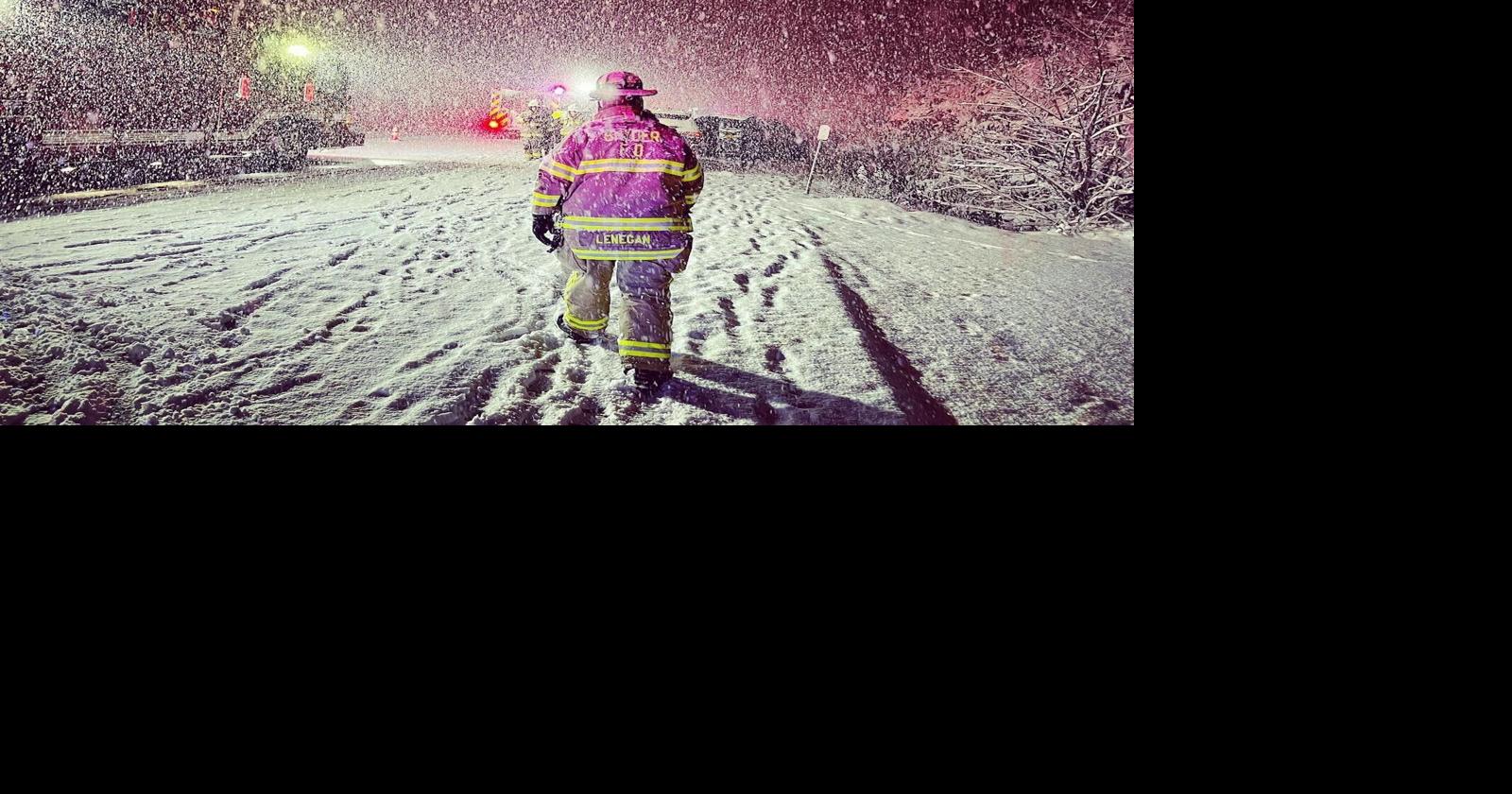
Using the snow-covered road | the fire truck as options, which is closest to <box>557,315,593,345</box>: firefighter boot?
the snow-covered road

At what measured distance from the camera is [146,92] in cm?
375

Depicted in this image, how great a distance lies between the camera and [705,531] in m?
2.28

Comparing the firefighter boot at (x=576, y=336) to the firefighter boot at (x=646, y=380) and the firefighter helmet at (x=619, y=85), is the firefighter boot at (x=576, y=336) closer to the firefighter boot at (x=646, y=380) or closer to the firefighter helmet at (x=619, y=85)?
the firefighter boot at (x=646, y=380)

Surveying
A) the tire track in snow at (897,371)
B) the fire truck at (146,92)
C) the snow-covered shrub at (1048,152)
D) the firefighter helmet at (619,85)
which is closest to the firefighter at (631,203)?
the firefighter helmet at (619,85)

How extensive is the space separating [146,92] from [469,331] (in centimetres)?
305

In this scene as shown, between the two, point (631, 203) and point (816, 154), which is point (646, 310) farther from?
point (816, 154)

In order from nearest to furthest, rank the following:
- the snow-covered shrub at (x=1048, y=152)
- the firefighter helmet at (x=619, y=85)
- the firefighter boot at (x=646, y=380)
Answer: the firefighter helmet at (x=619, y=85) < the firefighter boot at (x=646, y=380) < the snow-covered shrub at (x=1048, y=152)

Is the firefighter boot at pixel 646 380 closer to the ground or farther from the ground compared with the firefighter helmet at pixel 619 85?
closer to the ground

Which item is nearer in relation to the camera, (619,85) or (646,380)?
(619,85)

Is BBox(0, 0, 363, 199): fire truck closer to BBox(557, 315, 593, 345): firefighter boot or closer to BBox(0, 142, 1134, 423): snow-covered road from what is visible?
BBox(0, 142, 1134, 423): snow-covered road

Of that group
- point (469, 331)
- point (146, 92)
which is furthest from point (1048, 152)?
point (146, 92)

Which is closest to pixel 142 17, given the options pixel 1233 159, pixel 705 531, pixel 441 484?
pixel 441 484

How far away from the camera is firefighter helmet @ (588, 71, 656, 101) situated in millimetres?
2119

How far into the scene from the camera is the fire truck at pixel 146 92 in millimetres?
2799
